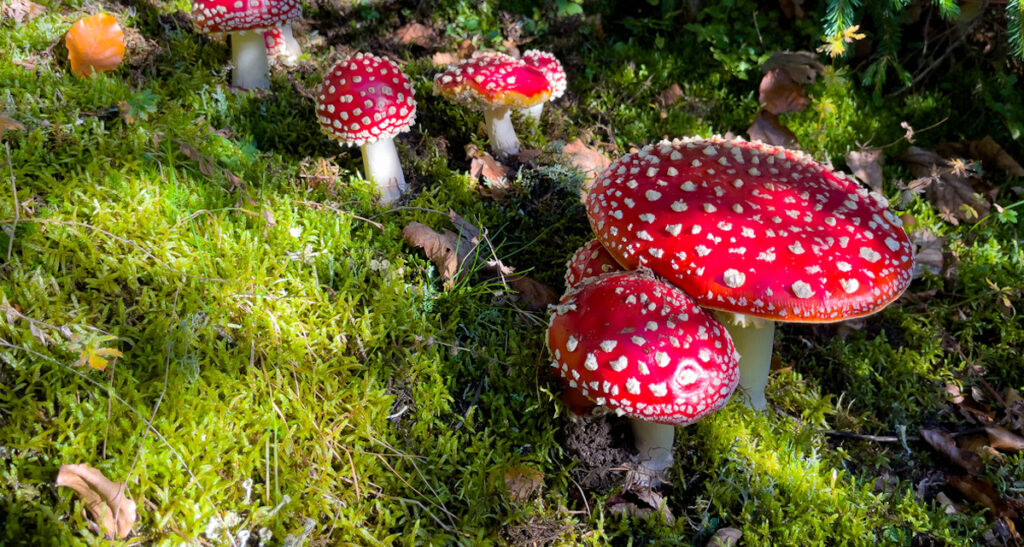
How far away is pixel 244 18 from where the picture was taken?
374 cm

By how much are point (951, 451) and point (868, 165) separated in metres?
1.93

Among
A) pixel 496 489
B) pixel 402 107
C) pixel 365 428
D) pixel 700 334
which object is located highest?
pixel 402 107

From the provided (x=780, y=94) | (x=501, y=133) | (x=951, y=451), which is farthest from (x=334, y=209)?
(x=951, y=451)

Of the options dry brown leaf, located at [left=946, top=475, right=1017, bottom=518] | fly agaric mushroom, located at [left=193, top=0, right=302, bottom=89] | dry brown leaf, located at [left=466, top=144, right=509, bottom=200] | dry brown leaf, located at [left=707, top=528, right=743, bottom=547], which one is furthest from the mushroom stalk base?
fly agaric mushroom, located at [left=193, top=0, right=302, bottom=89]

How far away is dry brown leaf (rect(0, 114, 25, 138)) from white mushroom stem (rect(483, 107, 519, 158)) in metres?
2.34

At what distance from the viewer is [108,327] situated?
259 centimetres

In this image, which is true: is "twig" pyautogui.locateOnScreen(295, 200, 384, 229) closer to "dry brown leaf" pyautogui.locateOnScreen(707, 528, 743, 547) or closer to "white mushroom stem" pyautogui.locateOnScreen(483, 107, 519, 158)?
"white mushroom stem" pyautogui.locateOnScreen(483, 107, 519, 158)

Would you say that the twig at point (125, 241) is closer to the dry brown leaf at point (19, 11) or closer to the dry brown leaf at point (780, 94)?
the dry brown leaf at point (19, 11)

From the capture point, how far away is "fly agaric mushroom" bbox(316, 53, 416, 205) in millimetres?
3367

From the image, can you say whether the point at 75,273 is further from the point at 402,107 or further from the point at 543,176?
the point at 543,176

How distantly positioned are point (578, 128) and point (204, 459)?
3.22 metres

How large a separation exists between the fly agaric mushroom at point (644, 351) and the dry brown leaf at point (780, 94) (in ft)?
8.57

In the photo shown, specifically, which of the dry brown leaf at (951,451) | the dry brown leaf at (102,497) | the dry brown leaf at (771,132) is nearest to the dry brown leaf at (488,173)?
the dry brown leaf at (771,132)

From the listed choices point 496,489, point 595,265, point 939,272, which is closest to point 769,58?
point 939,272
